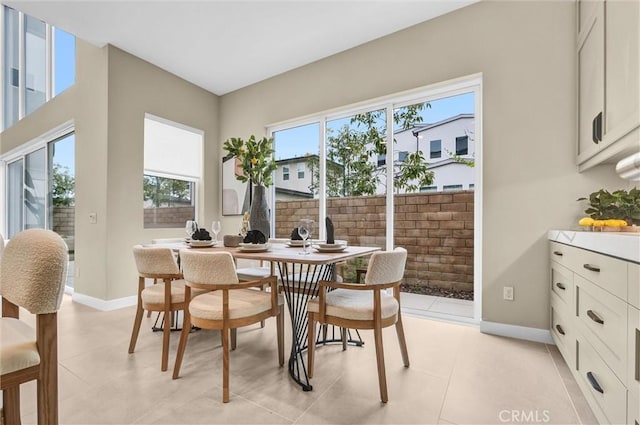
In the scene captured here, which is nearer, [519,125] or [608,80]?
[608,80]

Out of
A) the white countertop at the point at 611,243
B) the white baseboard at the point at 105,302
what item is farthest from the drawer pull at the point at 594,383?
the white baseboard at the point at 105,302

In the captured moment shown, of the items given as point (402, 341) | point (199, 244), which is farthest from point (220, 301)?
point (402, 341)

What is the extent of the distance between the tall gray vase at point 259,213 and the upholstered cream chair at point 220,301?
27.3 inches

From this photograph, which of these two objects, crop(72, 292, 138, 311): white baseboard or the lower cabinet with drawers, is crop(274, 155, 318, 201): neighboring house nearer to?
crop(72, 292, 138, 311): white baseboard

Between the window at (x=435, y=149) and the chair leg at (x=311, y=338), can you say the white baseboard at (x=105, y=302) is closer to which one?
the chair leg at (x=311, y=338)

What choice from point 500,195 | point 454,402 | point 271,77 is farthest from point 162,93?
point 454,402

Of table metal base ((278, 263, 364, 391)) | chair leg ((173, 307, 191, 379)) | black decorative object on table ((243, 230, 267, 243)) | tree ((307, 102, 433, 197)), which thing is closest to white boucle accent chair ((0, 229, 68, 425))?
chair leg ((173, 307, 191, 379))

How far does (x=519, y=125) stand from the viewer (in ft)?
8.06

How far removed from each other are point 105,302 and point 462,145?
416 cm

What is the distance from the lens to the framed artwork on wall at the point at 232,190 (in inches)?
170

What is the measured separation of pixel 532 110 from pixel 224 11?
115 inches

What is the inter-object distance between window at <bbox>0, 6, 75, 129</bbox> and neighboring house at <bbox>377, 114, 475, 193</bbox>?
4696mm

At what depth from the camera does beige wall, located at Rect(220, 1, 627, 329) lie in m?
2.29

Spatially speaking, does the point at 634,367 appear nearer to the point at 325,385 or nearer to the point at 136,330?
the point at 325,385
